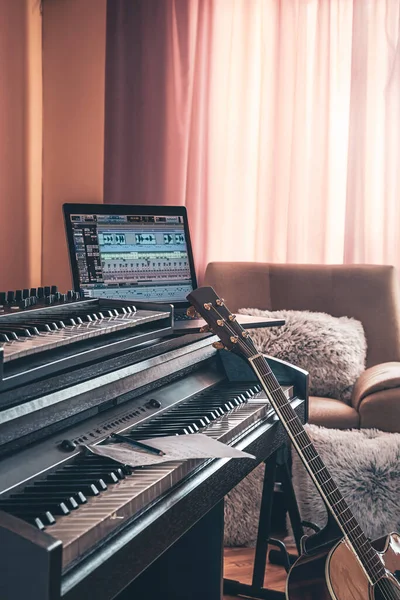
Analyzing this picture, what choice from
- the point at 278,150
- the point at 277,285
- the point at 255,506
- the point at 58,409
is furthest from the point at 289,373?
the point at 278,150

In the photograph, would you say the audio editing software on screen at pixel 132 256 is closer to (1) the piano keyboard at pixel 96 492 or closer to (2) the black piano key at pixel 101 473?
(1) the piano keyboard at pixel 96 492

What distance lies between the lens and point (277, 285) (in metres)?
3.05

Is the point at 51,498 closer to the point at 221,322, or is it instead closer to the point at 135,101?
the point at 221,322

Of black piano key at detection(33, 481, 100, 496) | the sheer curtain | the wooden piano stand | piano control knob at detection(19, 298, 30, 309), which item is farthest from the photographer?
the sheer curtain

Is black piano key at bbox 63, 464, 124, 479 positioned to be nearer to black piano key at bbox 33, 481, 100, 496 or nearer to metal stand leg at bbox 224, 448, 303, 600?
black piano key at bbox 33, 481, 100, 496

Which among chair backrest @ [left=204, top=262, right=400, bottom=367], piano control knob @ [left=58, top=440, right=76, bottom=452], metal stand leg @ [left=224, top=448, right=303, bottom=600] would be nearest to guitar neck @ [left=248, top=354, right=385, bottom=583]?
metal stand leg @ [left=224, top=448, right=303, bottom=600]

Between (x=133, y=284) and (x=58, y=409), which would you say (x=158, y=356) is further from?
(x=133, y=284)

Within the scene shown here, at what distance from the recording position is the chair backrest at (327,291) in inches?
115

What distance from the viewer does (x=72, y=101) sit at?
322 cm

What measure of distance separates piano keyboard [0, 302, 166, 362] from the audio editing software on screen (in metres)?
0.54

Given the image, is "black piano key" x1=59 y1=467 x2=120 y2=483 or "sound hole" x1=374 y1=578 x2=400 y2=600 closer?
"black piano key" x1=59 y1=467 x2=120 y2=483

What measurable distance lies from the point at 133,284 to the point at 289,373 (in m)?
0.53

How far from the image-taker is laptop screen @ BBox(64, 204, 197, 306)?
2053 millimetres

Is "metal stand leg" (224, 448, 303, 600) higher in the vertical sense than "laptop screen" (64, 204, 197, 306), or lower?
lower
